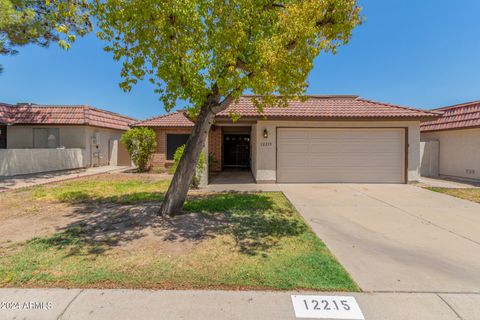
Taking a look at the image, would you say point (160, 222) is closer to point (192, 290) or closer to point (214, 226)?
point (214, 226)

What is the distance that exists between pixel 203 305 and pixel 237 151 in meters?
17.3

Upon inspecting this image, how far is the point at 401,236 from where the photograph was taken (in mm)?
5047

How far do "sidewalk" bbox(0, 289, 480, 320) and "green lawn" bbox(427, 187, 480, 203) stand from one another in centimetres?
732

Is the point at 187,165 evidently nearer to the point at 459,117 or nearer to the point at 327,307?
the point at 327,307

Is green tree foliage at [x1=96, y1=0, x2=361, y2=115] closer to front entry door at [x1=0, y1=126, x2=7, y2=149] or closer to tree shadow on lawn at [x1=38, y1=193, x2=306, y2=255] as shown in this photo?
tree shadow on lawn at [x1=38, y1=193, x2=306, y2=255]

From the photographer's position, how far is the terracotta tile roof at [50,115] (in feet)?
53.3

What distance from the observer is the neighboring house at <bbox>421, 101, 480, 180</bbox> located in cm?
1242

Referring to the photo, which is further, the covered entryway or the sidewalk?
the covered entryway

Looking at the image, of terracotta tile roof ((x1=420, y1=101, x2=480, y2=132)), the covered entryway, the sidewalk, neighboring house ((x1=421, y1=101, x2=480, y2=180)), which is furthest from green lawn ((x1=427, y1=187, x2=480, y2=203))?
the covered entryway

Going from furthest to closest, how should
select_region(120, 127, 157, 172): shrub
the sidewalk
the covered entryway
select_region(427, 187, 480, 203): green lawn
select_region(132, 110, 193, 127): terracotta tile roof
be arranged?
1. the covered entryway
2. select_region(132, 110, 193, 127): terracotta tile roof
3. select_region(120, 127, 157, 172): shrub
4. select_region(427, 187, 480, 203): green lawn
5. the sidewalk

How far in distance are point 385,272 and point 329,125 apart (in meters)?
8.70

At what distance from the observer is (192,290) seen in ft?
10.2

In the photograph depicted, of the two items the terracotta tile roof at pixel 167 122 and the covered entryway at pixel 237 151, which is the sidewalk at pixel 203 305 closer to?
the terracotta tile roof at pixel 167 122

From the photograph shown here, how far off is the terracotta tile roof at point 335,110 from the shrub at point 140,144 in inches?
238
